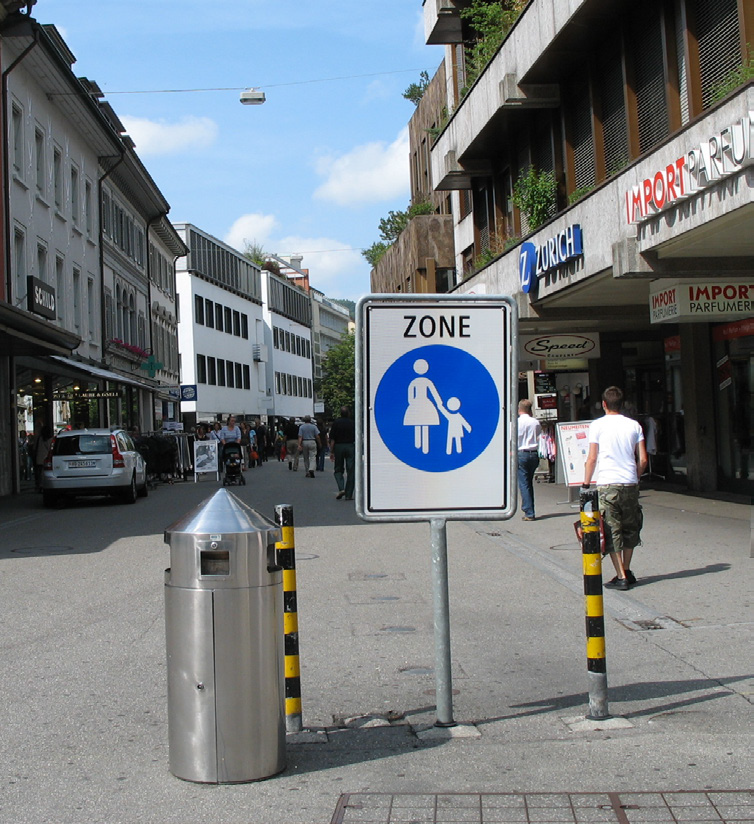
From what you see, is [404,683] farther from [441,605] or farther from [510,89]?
[510,89]

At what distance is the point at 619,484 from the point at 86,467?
49.4 feet

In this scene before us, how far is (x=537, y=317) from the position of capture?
21.1m

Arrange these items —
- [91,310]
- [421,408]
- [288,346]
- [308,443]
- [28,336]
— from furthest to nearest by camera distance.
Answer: [288,346] → [91,310] → [308,443] → [28,336] → [421,408]

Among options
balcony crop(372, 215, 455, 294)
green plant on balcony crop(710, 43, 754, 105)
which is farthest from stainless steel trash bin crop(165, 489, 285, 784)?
balcony crop(372, 215, 455, 294)

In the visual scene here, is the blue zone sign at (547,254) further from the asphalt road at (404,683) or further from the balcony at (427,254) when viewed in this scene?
the balcony at (427,254)

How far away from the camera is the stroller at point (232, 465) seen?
29.5 metres

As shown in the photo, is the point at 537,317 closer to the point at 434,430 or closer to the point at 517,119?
the point at 517,119

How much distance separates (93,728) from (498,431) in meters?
2.46

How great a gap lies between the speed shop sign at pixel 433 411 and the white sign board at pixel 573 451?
11.9m

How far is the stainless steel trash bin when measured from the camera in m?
4.59

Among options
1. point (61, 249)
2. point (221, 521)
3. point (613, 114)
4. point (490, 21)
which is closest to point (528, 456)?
point (613, 114)

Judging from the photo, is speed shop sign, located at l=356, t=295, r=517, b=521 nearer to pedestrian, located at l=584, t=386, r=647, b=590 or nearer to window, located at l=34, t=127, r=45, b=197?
pedestrian, located at l=584, t=386, r=647, b=590

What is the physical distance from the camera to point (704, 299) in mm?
15320

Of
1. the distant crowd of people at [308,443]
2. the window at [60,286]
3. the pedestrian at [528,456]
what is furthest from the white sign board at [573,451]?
the window at [60,286]
